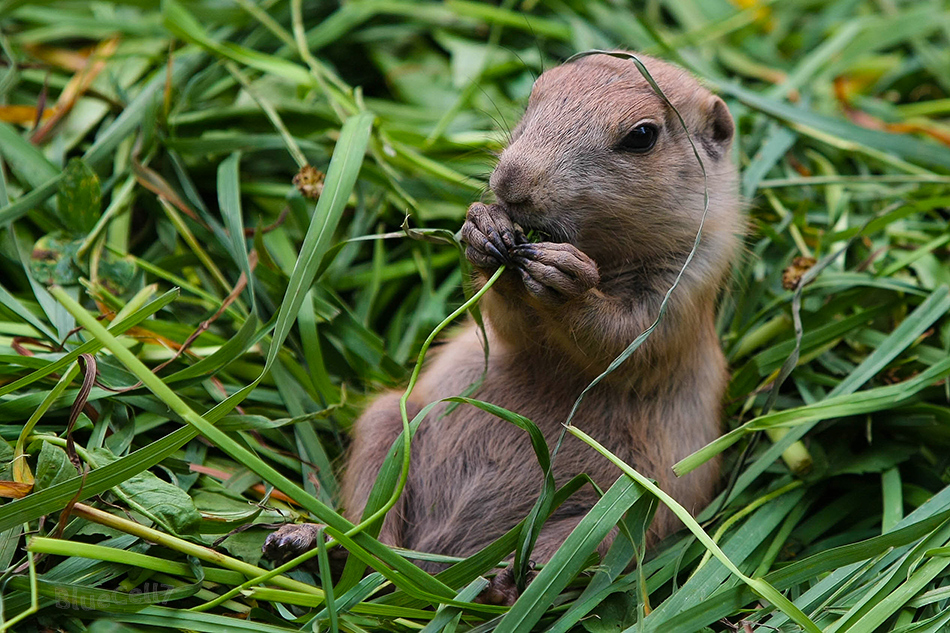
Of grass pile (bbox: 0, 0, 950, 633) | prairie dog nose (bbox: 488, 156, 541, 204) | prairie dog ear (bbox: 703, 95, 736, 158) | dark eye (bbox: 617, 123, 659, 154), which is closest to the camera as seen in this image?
grass pile (bbox: 0, 0, 950, 633)

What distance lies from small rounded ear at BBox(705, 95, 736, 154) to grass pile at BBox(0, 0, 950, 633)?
0.60 m

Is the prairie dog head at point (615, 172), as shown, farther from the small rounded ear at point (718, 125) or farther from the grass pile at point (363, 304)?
the grass pile at point (363, 304)

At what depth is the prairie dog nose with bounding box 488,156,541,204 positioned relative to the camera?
342cm

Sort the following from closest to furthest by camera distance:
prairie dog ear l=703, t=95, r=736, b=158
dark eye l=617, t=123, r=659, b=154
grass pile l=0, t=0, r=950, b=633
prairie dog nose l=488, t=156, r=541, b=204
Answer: grass pile l=0, t=0, r=950, b=633
prairie dog nose l=488, t=156, r=541, b=204
dark eye l=617, t=123, r=659, b=154
prairie dog ear l=703, t=95, r=736, b=158

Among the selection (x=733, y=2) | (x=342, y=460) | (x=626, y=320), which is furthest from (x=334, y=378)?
(x=733, y=2)

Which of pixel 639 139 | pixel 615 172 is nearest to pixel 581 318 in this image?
pixel 615 172

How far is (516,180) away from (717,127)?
1.43 metres

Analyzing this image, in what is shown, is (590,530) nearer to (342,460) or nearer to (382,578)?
(382,578)

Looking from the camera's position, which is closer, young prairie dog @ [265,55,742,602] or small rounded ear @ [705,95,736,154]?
young prairie dog @ [265,55,742,602]

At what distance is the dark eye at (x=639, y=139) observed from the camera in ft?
12.1

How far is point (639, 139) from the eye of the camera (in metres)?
3.72

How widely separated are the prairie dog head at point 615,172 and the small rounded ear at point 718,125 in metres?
0.05

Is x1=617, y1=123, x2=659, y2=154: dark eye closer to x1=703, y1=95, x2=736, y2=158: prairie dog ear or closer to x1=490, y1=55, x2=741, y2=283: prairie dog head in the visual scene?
x1=490, y1=55, x2=741, y2=283: prairie dog head

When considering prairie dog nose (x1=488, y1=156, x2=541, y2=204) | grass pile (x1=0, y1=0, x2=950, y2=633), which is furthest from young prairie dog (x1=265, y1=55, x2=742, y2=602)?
grass pile (x1=0, y1=0, x2=950, y2=633)
